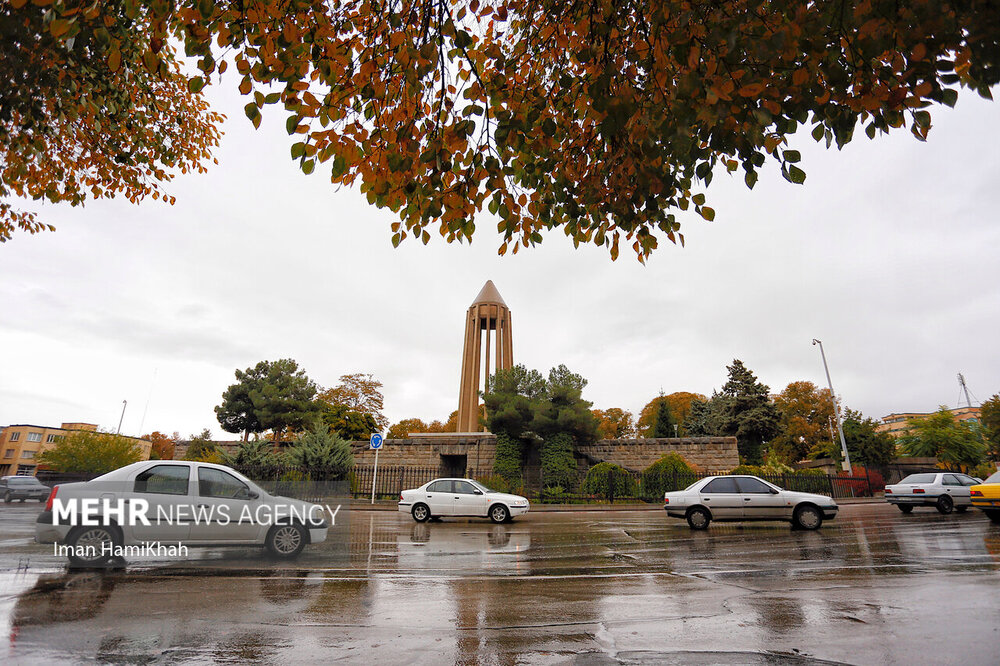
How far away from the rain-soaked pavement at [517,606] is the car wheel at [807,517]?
338 cm

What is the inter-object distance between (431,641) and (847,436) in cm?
3650

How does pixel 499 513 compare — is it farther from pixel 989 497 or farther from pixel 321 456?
pixel 989 497

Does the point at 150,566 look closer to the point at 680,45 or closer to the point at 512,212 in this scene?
the point at 512,212

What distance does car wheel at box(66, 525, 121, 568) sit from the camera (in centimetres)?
666

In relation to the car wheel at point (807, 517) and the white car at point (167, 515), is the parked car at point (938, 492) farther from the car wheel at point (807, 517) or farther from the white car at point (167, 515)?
the white car at point (167, 515)

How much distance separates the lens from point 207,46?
13.0 ft

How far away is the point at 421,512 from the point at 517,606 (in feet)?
36.2

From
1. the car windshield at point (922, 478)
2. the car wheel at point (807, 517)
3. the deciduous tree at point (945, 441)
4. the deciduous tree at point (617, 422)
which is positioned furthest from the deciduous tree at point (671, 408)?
the car wheel at point (807, 517)

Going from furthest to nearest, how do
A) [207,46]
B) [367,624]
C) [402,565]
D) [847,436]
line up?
[847,436]
[402,565]
[367,624]
[207,46]

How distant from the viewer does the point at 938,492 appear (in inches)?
675

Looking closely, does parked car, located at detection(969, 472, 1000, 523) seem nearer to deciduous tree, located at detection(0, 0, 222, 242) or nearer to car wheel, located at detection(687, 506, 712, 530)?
car wheel, located at detection(687, 506, 712, 530)

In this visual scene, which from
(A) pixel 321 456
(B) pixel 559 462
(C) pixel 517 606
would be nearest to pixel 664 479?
(B) pixel 559 462

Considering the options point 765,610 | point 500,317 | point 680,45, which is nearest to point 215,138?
point 680,45

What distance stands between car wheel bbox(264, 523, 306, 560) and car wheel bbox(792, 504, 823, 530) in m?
11.6
